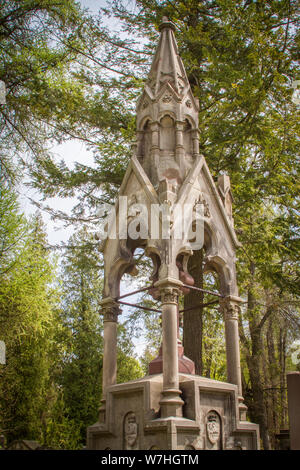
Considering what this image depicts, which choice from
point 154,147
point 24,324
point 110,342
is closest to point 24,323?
point 24,324

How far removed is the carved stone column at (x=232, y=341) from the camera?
21.3 feet

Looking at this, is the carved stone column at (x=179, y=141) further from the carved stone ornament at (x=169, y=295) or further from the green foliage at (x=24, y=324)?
the green foliage at (x=24, y=324)

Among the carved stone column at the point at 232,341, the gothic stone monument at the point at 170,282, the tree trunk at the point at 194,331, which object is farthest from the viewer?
the tree trunk at the point at 194,331

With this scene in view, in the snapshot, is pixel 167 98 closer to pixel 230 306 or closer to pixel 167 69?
pixel 167 69

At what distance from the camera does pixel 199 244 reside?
6762 millimetres

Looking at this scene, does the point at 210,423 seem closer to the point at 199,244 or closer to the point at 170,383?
the point at 170,383

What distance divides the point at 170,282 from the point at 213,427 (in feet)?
5.94

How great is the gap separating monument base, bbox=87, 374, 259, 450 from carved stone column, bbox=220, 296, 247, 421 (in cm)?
41

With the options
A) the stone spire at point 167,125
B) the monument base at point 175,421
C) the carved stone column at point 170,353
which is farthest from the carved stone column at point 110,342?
the stone spire at point 167,125

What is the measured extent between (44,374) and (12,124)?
14692 millimetres

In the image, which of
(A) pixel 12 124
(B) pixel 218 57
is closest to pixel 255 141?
(B) pixel 218 57

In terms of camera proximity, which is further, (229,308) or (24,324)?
(24,324)

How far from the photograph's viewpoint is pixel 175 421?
5.18 meters
